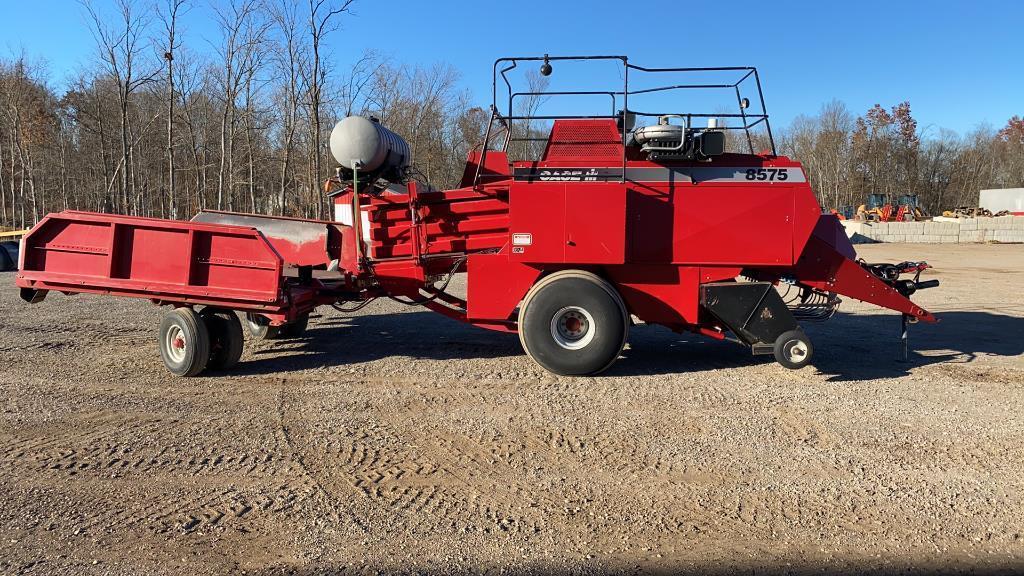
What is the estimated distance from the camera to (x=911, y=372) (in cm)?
661

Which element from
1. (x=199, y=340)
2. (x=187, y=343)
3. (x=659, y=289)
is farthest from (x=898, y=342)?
(x=187, y=343)

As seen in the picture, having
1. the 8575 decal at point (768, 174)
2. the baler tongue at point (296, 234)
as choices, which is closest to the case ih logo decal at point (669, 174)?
the 8575 decal at point (768, 174)

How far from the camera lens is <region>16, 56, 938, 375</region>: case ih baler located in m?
6.18

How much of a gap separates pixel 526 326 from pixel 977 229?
35775 millimetres

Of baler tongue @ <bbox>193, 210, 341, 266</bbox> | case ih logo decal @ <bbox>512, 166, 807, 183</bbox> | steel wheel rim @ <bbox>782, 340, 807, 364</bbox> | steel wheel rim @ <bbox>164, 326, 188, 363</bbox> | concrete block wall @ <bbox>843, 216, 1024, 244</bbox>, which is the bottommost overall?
steel wheel rim @ <bbox>164, 326, 188, 363</bbox>

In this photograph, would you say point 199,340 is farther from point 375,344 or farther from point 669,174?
point 669,174

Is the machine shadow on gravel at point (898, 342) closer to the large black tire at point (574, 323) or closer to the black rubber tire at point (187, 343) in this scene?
the large black tire at point (574, 323)

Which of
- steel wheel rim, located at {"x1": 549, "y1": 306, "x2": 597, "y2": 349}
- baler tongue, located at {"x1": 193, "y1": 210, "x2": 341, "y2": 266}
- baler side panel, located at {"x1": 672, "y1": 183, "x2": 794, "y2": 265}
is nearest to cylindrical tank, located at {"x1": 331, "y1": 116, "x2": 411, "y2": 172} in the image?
baler tongue, located at {"x1": 193, "y1": 210, "x2": 341, "y2": 266}

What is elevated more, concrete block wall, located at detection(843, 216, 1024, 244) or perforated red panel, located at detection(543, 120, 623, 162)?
concrete block wall, located at detection(843, 216, 1024, 244)

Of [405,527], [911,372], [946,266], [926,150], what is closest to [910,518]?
[405,527]

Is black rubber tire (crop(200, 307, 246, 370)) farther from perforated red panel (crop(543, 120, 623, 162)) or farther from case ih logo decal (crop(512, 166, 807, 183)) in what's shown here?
perforated red panel (crop(543, 120, 623, 162))

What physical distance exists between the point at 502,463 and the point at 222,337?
3650 mm

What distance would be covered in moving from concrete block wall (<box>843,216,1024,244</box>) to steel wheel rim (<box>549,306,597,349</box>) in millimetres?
30975

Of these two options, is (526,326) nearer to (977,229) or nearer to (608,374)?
(608,374)
